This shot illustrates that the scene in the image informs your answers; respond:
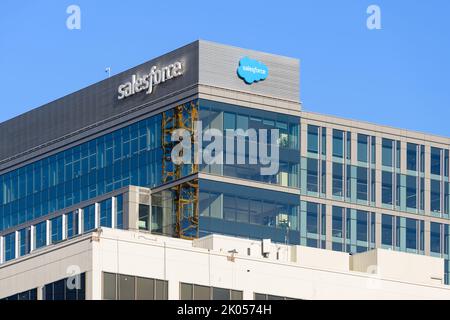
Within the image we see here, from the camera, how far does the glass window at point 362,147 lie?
160375mm

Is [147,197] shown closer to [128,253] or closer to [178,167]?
[178,167]

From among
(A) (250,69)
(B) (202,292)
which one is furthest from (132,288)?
(A) (250,69)

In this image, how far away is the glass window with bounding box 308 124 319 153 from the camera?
156500mm

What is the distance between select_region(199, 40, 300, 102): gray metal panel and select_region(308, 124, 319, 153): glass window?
6217 millimetres

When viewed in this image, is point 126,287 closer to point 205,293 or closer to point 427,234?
point 205,293

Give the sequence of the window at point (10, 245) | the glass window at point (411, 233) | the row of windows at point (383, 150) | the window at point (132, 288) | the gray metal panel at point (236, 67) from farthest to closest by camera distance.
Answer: the window at point (10, 245), the glass window at point (411, 233), the row of windows at point (383, 150), the gray metal panel at point (236, 67), the window at point (132, 288)

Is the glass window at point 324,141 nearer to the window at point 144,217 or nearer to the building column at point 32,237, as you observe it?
the window at point 144,217

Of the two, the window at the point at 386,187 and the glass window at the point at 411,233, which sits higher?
the window at the point at 386,187

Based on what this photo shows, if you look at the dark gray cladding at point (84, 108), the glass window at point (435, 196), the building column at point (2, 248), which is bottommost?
the building column at point (2, 248)

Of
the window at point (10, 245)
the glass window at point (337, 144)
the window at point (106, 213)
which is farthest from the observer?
the window at point (10, 245)

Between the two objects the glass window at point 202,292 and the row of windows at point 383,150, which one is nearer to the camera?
the glass window at point 202,292

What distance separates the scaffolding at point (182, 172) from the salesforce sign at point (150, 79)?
277 cm

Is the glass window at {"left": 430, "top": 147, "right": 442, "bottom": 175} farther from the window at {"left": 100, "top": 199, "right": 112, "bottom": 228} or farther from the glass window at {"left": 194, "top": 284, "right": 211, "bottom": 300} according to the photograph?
the glass window at {"left": 194, "top": 284, "right": 211, "bottom": 300}

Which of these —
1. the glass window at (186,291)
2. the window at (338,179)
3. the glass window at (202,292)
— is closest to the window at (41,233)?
the window at (338,179)
